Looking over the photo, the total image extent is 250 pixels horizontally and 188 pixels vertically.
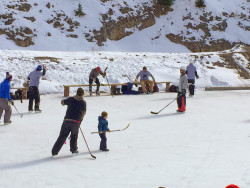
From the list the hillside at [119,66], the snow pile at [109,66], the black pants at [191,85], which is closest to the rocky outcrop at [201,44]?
the hillside at [119,66]

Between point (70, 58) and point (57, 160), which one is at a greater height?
point (70, 58)

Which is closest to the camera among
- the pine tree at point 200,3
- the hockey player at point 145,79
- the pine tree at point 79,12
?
the hockey player at point 145,79

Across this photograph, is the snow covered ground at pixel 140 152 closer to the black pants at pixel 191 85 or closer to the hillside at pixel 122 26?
the black pants at pixel 191 85

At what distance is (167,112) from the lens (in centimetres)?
1271

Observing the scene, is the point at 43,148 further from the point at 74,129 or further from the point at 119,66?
the point at 119,66

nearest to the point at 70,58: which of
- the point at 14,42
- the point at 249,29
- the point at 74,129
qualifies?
the point at 14,42

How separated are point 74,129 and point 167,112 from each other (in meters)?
6.26

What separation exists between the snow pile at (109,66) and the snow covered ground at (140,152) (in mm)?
7413

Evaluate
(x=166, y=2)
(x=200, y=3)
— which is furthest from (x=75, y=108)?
(x=200, y=3)

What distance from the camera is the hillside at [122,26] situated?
1233 inches

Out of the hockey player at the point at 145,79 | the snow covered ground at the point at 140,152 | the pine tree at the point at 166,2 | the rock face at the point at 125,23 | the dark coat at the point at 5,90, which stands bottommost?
the snow covered ground at the point at 140,152

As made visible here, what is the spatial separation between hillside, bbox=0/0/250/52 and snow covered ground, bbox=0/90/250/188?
1948 centimetres

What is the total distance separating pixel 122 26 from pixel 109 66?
14.2 meters

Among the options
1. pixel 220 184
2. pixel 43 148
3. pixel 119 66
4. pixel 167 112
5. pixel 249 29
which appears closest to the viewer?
pixel 220 184
